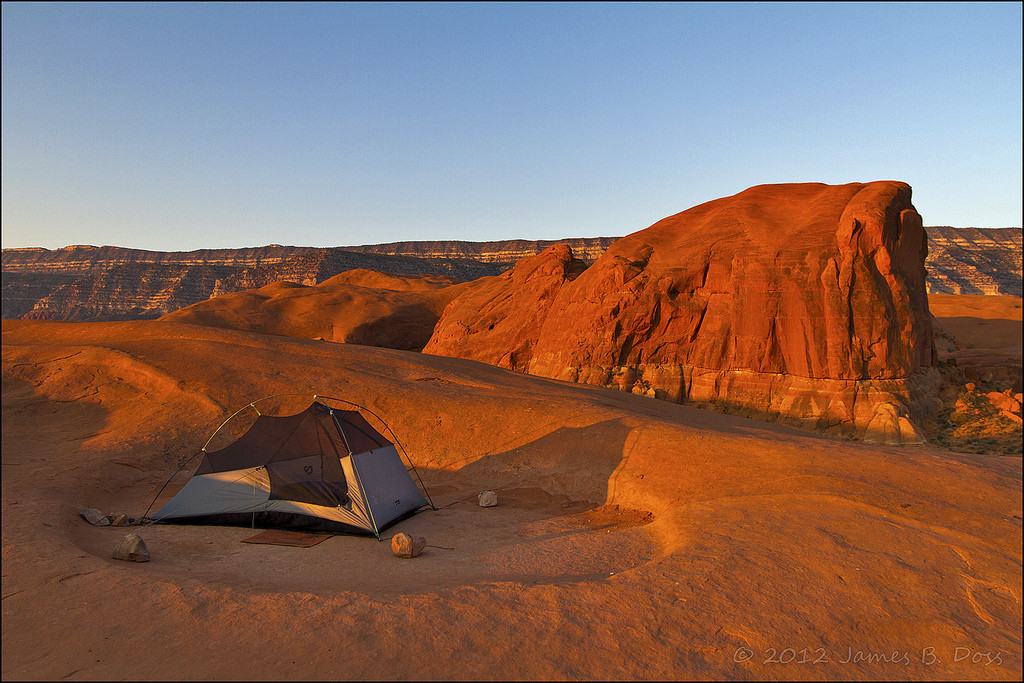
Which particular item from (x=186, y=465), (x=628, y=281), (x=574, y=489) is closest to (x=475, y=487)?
(x=574, y=489)

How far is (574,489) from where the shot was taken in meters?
10.4

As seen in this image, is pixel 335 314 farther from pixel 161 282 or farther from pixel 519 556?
pixel 161 282

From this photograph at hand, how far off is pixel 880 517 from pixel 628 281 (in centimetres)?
1472

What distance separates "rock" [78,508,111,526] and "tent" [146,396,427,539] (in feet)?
2.15

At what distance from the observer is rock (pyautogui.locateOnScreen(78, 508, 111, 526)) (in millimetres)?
7792

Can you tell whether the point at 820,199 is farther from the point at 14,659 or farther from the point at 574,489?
the point at 14,659

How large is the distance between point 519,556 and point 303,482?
383 cm

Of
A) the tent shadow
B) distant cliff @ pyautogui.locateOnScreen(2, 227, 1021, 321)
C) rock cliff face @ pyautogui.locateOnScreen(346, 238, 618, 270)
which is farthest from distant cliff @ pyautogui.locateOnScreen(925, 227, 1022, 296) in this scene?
the tent shadow

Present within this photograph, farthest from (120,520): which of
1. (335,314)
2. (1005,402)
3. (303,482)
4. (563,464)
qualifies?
(335,314)

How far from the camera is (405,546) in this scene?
284 inches

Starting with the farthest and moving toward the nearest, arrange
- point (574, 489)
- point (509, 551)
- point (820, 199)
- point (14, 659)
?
point (820, 199), point (574, 489), point (509, 551), point (14, 659)

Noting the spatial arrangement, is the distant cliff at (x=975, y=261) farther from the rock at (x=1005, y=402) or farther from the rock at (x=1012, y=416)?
the rock at (x=1012, y=416)

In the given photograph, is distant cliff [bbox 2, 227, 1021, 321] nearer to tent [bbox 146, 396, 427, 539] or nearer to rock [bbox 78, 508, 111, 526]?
tent [bbox 146, 396, 427, 539]

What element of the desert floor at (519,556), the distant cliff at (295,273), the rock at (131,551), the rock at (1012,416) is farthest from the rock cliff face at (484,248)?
the rock at (131,551)
